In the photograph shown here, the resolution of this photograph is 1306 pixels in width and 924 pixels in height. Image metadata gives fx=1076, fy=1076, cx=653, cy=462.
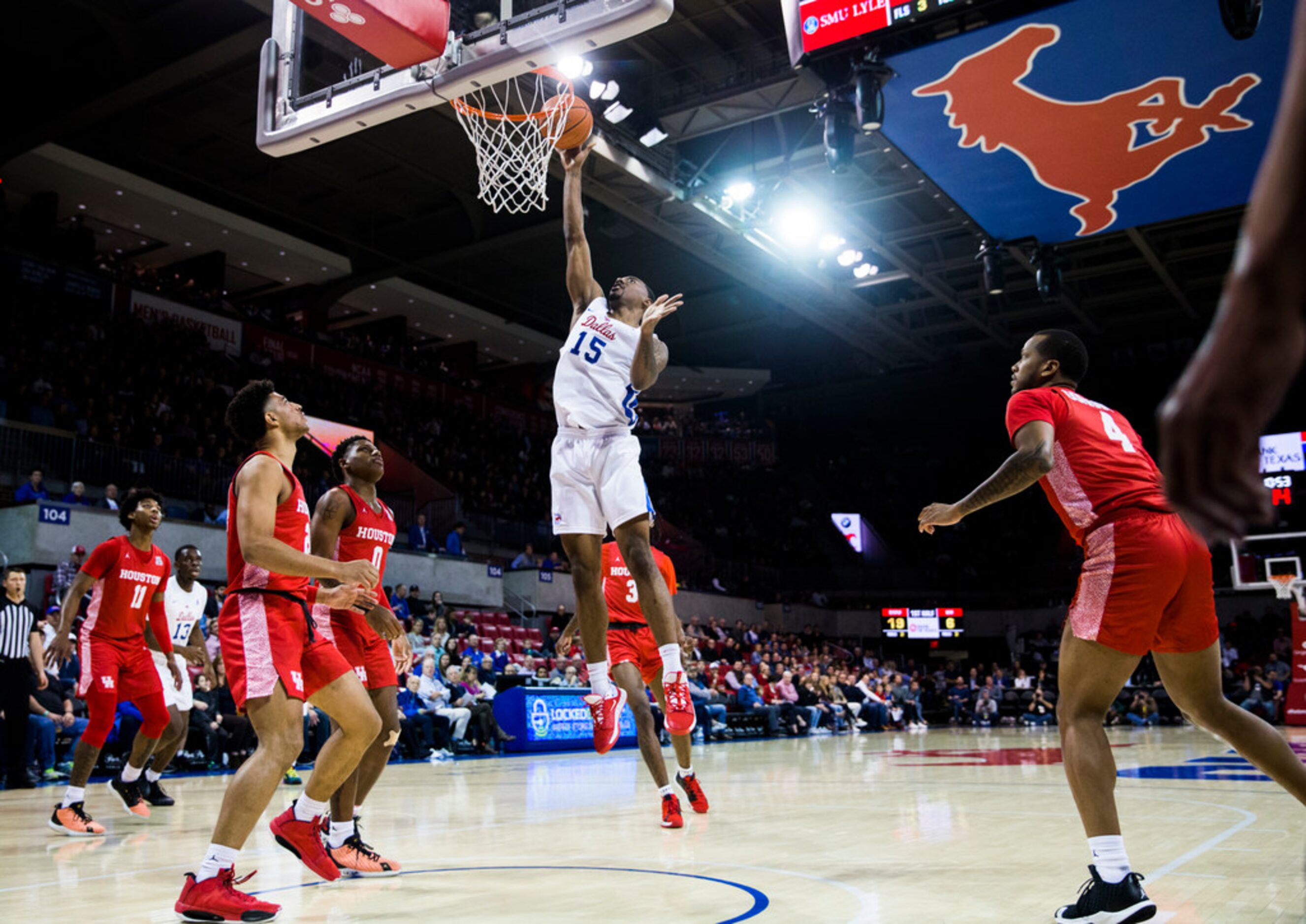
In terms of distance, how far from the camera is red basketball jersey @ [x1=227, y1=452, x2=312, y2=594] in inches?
162

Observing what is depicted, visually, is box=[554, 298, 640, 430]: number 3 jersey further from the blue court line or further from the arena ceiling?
the arena ceiling

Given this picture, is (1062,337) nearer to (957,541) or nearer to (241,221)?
(241,221)

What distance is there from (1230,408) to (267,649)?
11.7 feet

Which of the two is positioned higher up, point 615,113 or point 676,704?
point 615,113

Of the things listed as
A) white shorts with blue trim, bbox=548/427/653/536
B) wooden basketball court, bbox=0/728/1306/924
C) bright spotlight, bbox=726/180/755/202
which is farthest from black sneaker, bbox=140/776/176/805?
bright spotlight, bbox=726/180/755/202

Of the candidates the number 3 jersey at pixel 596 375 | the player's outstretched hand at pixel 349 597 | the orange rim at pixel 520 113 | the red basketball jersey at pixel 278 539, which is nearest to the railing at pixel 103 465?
the orange rim at pixel 520 113

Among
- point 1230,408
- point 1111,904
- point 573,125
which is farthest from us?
point 573,125

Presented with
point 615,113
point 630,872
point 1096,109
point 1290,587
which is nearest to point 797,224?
point 615,113

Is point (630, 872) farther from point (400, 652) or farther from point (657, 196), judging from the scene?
point (657, 196)

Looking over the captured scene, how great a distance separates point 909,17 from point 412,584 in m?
14.0

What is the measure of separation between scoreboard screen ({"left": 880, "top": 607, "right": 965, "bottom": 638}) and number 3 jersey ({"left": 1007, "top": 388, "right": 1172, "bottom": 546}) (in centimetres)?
2931

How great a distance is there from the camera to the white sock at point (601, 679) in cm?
548

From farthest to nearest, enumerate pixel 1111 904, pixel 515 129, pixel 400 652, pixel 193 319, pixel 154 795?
pixel 193 319 → pixel 515 129 → pixel 154 795 → pixel 400 652 → pixel 1111 904

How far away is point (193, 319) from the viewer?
75.5ft
